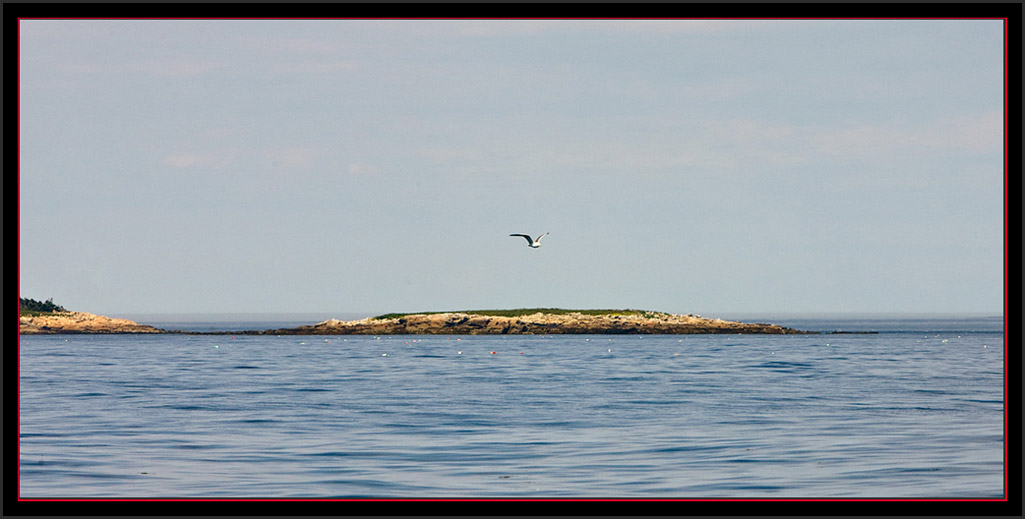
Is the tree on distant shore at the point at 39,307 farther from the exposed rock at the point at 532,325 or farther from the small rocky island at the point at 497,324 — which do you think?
the exposed rock at the point at 532,325

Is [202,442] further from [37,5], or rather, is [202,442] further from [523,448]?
[37,5]

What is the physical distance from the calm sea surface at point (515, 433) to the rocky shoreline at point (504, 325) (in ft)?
256

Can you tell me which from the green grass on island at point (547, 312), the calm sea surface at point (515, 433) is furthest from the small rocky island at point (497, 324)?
the calm sea surface at point (515, 433)

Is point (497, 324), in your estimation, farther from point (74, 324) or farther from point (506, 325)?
point (74, 324)

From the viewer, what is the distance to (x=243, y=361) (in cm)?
6550

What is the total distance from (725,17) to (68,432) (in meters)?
21.6

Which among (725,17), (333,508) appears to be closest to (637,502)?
(333,508)

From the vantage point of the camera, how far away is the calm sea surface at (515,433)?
675 inches

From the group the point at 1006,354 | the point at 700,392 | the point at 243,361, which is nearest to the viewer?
the point at 1006,354

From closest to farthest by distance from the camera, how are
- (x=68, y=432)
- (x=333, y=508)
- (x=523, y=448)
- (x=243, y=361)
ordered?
(x=333, y=508), (x=523, y=448), (x=68, y=432), (x=243, y=361)

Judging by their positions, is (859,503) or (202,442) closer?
(859,503)

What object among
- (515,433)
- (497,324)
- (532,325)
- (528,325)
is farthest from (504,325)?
(515,433)

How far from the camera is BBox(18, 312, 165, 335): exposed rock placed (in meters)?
130

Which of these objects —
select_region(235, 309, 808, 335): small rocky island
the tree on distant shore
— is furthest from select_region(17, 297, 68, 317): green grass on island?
select_region(235, 309, 808, 335): small rocky island
